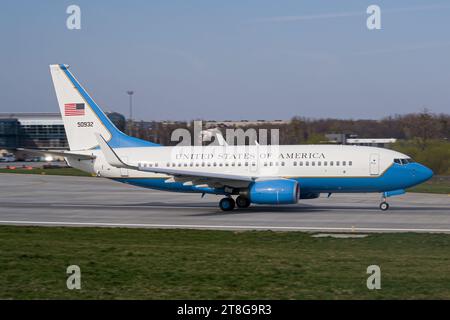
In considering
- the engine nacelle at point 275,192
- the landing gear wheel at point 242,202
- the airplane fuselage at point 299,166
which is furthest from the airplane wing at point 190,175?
the landing gear wheel at point 242,202

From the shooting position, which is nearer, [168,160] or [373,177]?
[373,177]

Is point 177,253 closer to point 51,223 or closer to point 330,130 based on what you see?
point 51,223

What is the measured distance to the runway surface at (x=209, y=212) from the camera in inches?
1054

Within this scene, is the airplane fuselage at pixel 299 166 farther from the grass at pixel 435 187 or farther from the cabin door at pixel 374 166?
the grass at pixel 435 187

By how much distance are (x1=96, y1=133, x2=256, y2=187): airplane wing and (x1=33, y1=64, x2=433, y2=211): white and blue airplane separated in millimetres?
48

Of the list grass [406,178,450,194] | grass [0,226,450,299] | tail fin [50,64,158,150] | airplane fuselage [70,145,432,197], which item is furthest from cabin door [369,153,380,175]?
grass [406,178,450,194]

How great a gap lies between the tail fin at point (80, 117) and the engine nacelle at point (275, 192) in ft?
27.1

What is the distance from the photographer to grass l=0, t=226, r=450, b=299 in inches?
501

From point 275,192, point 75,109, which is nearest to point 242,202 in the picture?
point 275,192

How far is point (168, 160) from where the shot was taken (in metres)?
35.3

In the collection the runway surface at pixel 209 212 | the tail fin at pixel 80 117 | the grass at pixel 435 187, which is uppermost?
the tail fin at pixel 80 117
